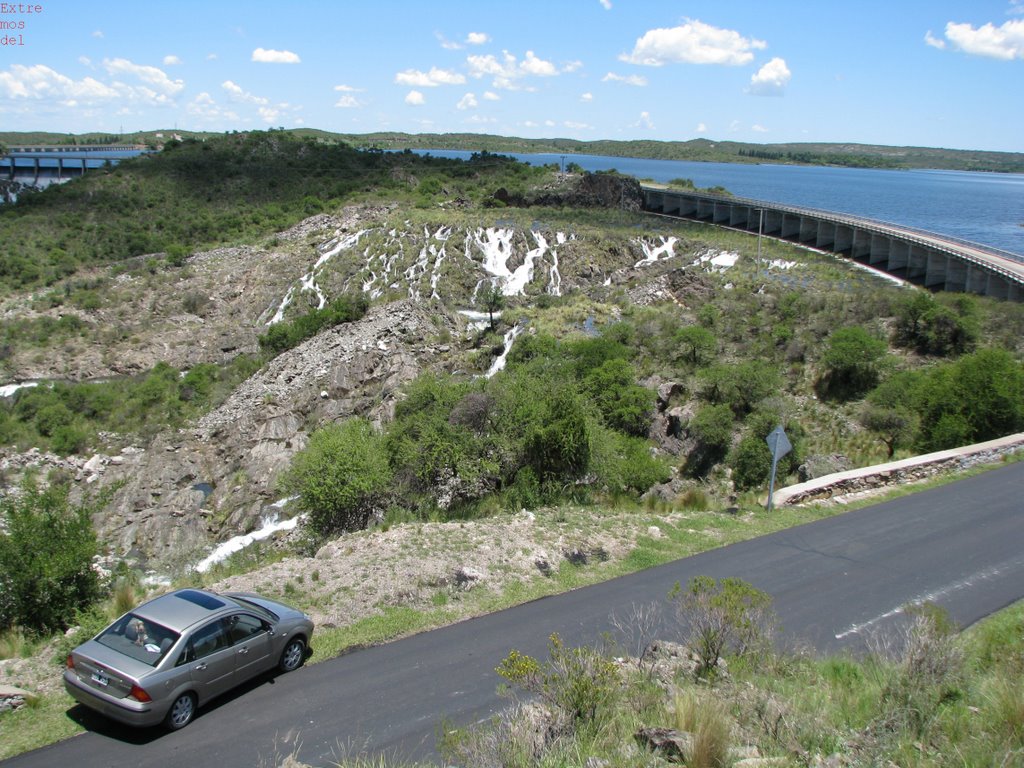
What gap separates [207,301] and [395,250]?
14.7 m

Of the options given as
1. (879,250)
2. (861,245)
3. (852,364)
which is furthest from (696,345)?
(861,245)

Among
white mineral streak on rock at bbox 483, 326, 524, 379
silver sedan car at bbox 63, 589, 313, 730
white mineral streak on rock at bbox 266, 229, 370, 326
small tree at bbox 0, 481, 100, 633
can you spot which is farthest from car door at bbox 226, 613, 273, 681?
white mineral streak on rock at bbox 266, 229, 370, 326

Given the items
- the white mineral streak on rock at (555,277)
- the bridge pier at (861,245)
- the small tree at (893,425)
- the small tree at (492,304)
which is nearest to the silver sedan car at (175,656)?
the small tree at (893,425)

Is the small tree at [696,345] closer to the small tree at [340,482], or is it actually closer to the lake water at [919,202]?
the small tree at [340,482]

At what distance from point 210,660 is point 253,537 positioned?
15.3 meters

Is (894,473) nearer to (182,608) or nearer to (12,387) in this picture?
(182,608)

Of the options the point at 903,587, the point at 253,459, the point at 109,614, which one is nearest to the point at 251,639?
the point at 109,614

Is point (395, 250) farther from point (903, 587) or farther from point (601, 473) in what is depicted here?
point (903, 587)

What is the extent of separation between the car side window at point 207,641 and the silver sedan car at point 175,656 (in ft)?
Answer: 0.04

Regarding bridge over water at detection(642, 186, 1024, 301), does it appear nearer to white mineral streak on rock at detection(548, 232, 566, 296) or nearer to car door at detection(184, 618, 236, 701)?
white mineral streak on rock at detection(548, 232, 566, 296)

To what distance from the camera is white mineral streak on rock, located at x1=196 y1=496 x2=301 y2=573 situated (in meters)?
22.0

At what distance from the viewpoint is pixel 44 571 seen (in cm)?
1126

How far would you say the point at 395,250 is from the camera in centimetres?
5719

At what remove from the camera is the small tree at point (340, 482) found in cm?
1736
